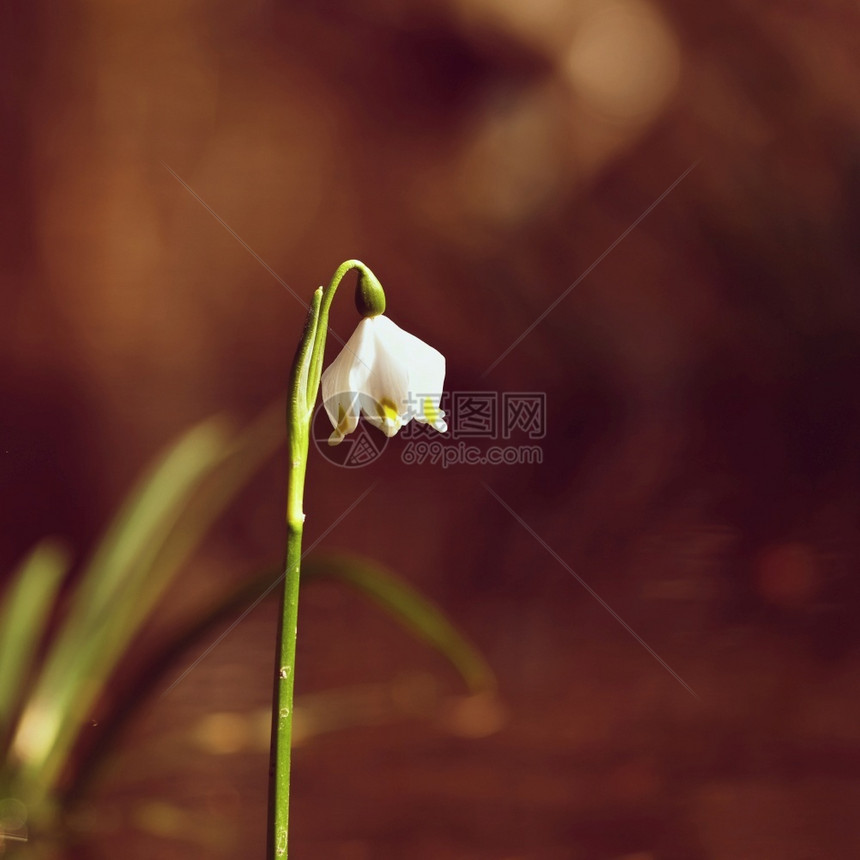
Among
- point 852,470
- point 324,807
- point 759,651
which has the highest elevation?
point 852,470

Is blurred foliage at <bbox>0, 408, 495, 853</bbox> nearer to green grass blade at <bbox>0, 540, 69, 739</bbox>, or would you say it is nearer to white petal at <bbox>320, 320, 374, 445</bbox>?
green grass blade at <bbox>0, 540, 69, 739</bbox>

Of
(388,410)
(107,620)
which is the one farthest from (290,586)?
(107,620)

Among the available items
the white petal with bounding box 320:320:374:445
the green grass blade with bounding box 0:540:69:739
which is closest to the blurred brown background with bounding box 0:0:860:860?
the green grass blade with bounding box 0:540:69:739

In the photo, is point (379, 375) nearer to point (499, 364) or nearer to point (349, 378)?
point (349, 378)

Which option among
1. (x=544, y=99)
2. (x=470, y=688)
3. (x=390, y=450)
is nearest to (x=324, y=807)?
(x=470, y=688)

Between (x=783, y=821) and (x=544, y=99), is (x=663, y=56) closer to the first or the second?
(x=544, y=99)

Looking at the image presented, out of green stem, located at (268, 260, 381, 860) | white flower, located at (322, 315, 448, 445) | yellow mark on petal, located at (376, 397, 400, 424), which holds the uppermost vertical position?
white flower, located at (322, 315, 448, 445)

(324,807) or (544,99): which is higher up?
(544,99)
